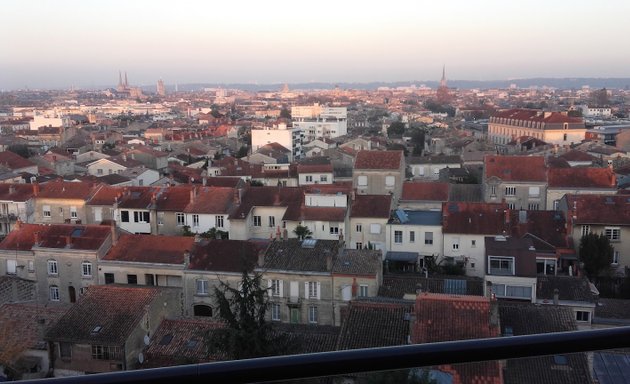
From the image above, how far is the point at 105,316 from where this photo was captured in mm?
11570

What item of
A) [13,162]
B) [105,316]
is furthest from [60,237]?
[13,162]

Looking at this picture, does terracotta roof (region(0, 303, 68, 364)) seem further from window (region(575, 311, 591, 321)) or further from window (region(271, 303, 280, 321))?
window (region(575, 311, 591, 321))

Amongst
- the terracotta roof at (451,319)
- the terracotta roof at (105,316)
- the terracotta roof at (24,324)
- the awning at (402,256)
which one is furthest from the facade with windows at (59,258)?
the terracotta roof at (451,319)

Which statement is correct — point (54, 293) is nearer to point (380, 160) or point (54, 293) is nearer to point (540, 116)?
point (380, 160)

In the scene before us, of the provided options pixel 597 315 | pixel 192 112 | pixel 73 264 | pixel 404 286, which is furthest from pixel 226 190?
pixel 192 112

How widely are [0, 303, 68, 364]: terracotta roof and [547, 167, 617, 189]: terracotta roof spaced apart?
1844 cm

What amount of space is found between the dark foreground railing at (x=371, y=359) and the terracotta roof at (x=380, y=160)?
2257 cm

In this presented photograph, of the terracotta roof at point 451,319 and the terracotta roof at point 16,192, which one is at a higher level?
the terracotta roof at point 451,319

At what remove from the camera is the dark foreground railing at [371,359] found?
3.90 ft

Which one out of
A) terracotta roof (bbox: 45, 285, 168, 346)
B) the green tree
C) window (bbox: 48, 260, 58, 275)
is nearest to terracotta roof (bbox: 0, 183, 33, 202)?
window (bbox: 48, 260, 58, 275)

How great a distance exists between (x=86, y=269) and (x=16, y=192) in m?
9.29

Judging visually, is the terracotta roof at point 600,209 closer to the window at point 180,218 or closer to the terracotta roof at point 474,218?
the terracotta roof at point 474,218

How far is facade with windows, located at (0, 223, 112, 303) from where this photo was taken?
16.0 meters

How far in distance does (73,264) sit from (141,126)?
58.9 meters
